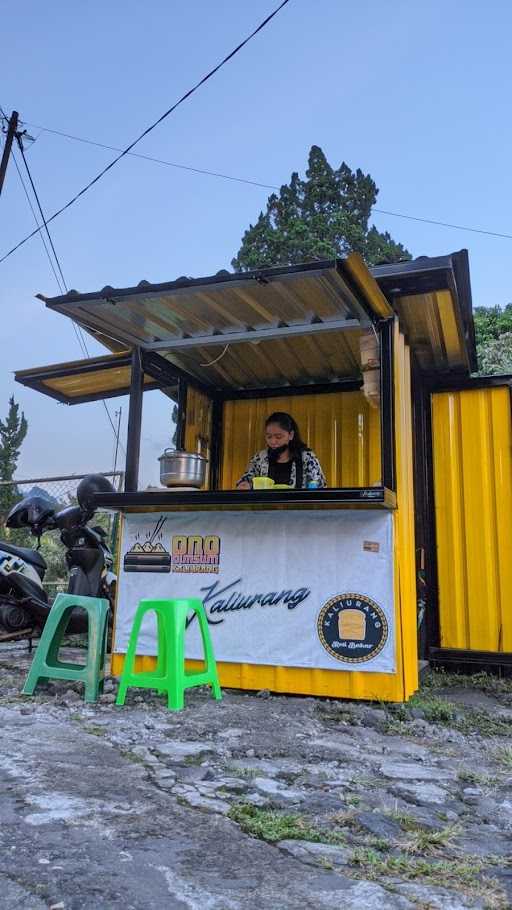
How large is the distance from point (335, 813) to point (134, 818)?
0.62 metres

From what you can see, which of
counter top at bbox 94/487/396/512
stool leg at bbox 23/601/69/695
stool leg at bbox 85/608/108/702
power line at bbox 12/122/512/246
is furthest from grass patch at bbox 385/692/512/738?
power line at bbox 12/122/512/246

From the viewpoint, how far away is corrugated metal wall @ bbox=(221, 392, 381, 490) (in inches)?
240

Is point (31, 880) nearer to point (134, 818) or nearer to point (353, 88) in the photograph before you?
point (134, 818)

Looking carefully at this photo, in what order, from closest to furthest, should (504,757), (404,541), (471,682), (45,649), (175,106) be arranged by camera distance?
(504,757) < (45,649) < (404,541) < (471,682) < (175,106)

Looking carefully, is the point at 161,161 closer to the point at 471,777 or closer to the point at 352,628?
the point at 352,628

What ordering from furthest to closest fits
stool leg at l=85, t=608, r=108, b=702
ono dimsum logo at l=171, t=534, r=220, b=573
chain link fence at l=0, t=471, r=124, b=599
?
1. chain link fence at l=0, t=471, r=124, b=599
2. ono dimsum logo at l=171, t=534, r=220, b=573
3. stool leg at l=85, t=608, r=108, b=702

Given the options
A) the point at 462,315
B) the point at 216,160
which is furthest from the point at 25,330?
the point at 462,315

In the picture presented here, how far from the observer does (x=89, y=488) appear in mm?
6082

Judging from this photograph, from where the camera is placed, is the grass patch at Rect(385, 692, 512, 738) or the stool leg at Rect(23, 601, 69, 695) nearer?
the grass patch at Rect(385, 692, 512, 738)

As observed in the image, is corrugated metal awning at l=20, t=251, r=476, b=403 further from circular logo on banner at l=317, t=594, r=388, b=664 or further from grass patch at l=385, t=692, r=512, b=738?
grass patch at l=385, t=692, r=512, b=738

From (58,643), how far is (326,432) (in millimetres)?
3386

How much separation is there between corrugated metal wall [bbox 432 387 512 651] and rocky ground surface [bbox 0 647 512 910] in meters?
1.68

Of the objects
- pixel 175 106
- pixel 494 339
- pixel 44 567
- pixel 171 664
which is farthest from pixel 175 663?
pixel 494 339

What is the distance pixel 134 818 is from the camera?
190cm
